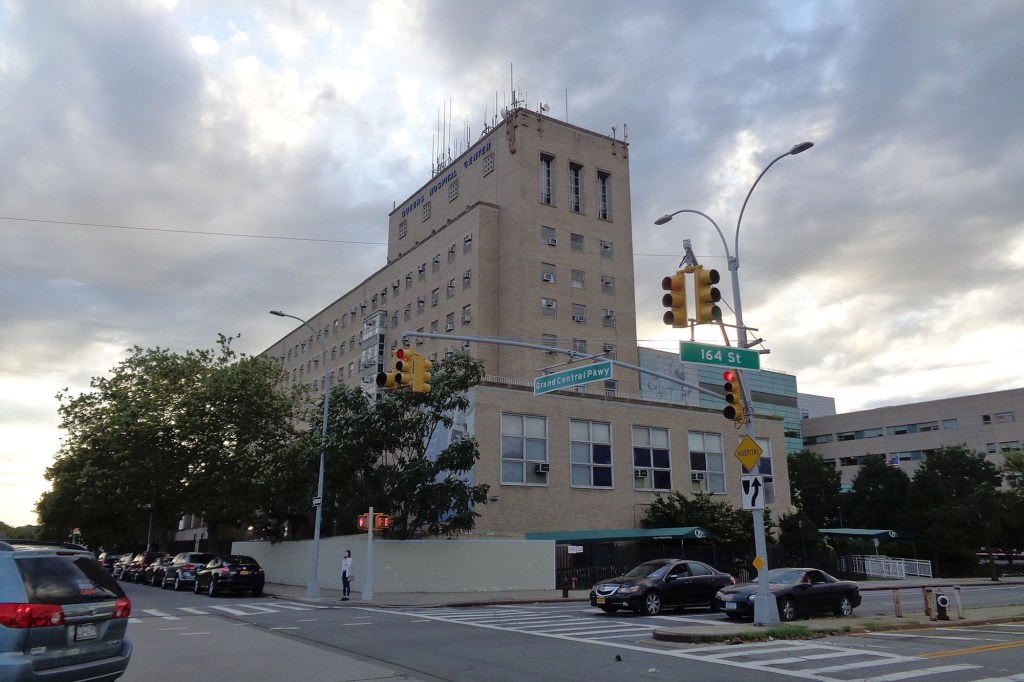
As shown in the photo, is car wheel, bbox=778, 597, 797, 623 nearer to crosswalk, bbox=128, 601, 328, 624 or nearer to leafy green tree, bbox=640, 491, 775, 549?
crosswalk, bbox=128, 601, 328, 624

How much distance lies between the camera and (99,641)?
8.05 metres

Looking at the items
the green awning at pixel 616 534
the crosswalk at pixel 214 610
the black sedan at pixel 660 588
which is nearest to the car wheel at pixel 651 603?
the black sedan at pixel 660 588

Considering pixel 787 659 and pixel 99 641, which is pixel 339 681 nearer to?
pixel 99 641

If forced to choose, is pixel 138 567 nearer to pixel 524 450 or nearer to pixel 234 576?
pixel 234 576

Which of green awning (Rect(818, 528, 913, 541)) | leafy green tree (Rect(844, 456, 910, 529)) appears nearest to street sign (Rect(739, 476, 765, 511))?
green awning (Rect(818, 528, 913, 541))

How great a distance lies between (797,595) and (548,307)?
3864 cm

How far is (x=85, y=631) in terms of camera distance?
7.88 metres

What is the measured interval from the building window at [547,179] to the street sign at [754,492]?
43332 millimetres

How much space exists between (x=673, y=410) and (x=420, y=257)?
30.5m

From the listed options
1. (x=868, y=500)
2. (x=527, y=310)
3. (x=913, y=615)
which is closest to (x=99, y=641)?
(x=913, y=615)

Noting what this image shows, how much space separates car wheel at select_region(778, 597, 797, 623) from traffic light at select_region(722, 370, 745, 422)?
4696mm

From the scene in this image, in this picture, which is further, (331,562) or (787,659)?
(331,562)

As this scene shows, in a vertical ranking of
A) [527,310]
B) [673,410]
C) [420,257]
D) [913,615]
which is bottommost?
[913,615]

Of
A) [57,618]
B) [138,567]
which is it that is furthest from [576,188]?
[57,618]
